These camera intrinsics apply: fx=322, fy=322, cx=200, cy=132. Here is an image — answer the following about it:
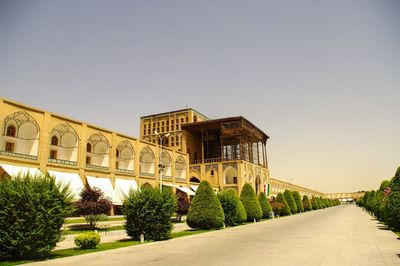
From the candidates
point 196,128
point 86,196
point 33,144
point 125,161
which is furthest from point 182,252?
point 196,128

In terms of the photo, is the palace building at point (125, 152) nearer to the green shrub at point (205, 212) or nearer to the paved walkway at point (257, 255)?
the paved walkway at point (257, 255)

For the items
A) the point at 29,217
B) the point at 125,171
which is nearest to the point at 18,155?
the point at 125,171

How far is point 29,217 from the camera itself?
38.4 feet

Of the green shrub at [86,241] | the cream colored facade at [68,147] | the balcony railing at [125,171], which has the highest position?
the cream colored facade at [68,147]

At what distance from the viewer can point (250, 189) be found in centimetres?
3447

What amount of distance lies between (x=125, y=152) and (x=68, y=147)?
913cm

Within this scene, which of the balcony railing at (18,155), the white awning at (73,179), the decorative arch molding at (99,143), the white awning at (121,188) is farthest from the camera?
the decorative arch molding at (99,143)

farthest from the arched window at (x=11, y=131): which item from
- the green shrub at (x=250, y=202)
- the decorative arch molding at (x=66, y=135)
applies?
the green shrub at (x=250, y=202)

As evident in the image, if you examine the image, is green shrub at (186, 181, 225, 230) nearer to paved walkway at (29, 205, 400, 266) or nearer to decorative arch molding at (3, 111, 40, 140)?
paved walkway at (29, 205, 400, 266)

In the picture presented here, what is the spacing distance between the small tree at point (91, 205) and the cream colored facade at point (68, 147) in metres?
6.72

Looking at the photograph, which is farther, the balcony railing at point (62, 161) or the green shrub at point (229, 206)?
the balcony railing at point (62, 161)

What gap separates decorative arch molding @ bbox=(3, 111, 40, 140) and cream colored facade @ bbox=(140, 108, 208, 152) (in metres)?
34.7

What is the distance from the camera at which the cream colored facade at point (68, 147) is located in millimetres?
28209

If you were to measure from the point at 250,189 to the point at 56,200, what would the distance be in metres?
24.7
